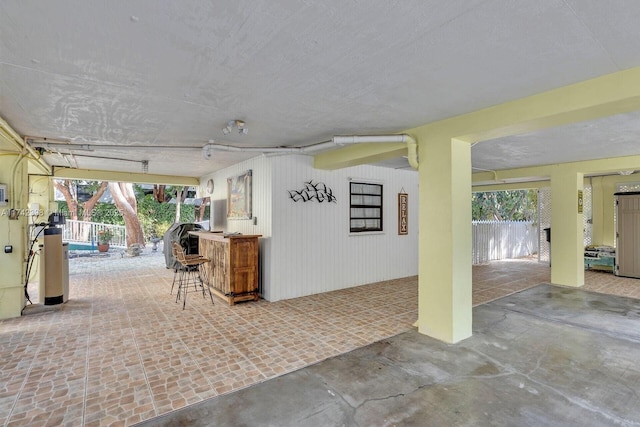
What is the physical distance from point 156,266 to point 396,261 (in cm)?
670

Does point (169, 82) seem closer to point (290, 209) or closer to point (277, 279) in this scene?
point (290, 209)

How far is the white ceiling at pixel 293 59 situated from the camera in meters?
1.67

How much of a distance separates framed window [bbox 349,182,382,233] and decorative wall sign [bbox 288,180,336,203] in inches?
24.5

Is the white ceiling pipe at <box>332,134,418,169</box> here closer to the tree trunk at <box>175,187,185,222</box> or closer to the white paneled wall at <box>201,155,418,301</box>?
the white paneled wall at <box>201,155,418,301</box>

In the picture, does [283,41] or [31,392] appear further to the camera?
[31,392]

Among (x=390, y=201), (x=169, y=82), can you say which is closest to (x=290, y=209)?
(x=390, y=201)

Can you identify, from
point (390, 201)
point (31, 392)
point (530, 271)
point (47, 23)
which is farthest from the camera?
point (530, 271)

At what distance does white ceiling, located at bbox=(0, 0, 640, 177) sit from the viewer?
5.49 ft

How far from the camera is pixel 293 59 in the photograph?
2201 millimetres

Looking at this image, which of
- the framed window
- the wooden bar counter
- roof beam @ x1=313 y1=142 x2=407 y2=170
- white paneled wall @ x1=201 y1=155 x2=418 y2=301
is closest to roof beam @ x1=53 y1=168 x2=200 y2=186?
white paneled wall @ x1=201 y1=155 x2=418 y2=301

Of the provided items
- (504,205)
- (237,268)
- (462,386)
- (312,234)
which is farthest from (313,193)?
(504,205)

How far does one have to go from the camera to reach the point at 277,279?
539 cm

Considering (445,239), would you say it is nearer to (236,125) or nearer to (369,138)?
(369,138)

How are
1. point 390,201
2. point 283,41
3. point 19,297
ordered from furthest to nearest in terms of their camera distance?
point 390,201 → point 19,297 → point 283,41
